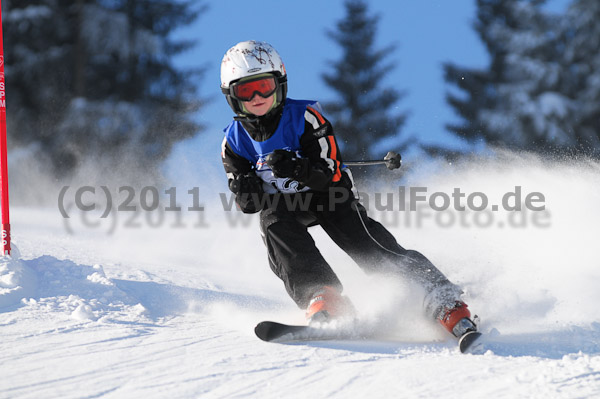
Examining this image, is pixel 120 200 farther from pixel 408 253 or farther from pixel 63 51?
pixel 408 253

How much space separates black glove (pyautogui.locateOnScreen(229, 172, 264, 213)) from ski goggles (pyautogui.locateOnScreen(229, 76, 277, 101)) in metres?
0.52

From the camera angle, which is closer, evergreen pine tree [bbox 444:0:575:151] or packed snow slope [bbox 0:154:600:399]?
packed snow slope [bbox 0:154:600:399]

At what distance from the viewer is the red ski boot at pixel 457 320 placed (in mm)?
3318

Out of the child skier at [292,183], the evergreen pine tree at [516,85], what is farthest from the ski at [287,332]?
the evergreen pine tree at [516,85]

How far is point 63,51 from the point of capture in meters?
18.5

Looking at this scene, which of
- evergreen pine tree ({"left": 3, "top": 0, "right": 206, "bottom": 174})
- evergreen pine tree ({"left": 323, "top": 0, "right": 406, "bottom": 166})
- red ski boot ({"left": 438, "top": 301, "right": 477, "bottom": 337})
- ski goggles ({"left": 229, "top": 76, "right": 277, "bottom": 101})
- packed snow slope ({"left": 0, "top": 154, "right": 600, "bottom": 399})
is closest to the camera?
packed snow slope ({"left": 0, "top": 154, "right": 600, "bottom": 399})

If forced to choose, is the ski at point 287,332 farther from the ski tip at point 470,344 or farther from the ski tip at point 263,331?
the ski tip at point 470,344

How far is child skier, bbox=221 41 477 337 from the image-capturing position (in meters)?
3.76

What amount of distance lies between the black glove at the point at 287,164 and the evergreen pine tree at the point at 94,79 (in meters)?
14.4

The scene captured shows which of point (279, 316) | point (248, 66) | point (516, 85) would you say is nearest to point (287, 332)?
point (279, 316)

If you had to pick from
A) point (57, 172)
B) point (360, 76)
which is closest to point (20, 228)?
point (57, 172)

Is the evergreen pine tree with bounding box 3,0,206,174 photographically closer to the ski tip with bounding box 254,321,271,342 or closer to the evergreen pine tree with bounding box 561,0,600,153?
the evergreen pine tree with bounding box 561,0,600,153

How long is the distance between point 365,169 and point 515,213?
10918mm

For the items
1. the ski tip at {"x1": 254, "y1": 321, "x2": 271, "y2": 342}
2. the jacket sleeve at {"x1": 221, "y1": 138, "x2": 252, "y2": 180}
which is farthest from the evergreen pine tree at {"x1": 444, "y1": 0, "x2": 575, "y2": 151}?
the ski tip at {"x1": 254, "y1": 321, "x2": 271, "y2": 342}
